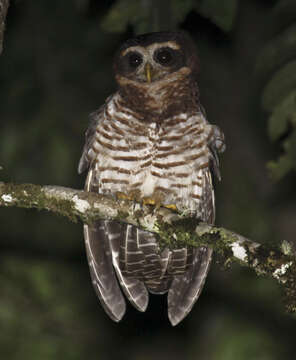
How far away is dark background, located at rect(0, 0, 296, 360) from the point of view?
646 centimetres

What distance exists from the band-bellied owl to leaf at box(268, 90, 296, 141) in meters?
0.67

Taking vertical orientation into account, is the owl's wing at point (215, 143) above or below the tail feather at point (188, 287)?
above

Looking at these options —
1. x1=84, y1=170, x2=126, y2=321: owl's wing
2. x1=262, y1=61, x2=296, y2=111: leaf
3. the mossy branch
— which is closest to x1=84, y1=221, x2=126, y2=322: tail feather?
x1=84, y1=170, x2=126, y2=321: owl's wing

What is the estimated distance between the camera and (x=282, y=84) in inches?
163

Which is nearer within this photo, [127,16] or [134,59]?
[127,16]

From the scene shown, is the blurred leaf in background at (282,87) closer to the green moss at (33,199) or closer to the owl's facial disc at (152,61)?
the owl's facial disc at (152,61)

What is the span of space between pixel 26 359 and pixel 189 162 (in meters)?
2.70

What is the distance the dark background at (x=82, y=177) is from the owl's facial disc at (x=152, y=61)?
143 centimetres

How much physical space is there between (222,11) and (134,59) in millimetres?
920

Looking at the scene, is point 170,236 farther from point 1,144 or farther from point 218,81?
point 218,81

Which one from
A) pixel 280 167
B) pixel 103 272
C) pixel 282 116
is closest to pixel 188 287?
pixel 103 272

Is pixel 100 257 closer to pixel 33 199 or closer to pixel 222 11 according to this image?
pixel 33 199

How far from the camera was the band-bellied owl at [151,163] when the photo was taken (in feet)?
Result: 15.6

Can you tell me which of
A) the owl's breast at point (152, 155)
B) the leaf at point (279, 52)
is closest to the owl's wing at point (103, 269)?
the owl's breast at point (152, 155)
